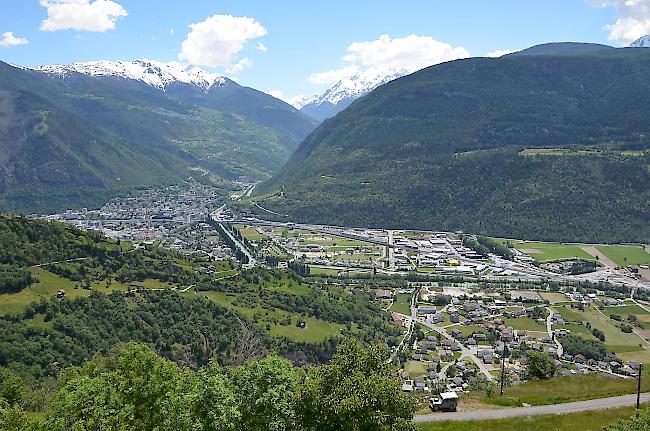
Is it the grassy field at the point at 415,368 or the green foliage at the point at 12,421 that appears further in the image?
the grassy field at the point at 415,368

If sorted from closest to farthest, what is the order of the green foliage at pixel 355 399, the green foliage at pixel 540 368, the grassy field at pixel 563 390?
the green foliage at pixel 355 399 < the grassy field at pixel 563 390 < the green foliage at pixel 540 368

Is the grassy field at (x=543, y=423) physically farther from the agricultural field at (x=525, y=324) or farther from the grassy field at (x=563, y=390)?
the agricultural field at (x=525, y=324)

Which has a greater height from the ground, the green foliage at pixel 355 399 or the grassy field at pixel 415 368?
the green foliage at pixel 355 399

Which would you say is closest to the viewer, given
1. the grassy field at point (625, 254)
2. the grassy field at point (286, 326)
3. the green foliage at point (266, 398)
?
the green foliage at point (266, 398)

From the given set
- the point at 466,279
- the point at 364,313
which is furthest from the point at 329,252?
the point at 364,313

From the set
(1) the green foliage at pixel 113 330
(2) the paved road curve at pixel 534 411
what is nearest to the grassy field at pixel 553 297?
(1) the green foliage at pixel 113 330

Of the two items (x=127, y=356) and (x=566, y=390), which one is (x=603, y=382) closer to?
(x=566, y=390)

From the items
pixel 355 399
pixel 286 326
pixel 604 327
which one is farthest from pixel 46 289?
pixel 604 327
